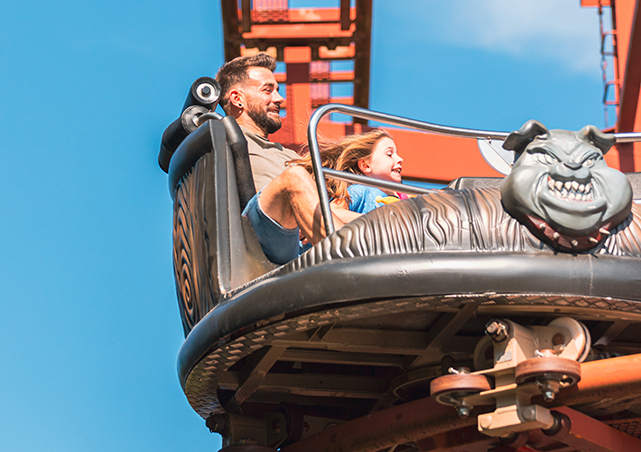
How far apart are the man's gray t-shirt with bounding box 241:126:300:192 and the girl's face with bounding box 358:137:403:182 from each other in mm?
418

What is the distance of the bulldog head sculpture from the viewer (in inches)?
150

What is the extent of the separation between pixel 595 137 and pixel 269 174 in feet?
5.72

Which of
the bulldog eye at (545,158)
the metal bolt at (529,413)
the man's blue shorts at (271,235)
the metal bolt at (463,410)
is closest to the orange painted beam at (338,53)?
the man's blue shorts at (271,235)

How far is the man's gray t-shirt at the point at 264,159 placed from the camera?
5031 millimetres

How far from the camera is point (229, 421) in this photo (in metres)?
5.34

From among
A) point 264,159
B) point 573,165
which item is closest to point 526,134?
point 573,165

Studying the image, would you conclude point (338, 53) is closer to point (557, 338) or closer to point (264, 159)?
point (264, 159)

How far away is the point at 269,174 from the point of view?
506cm

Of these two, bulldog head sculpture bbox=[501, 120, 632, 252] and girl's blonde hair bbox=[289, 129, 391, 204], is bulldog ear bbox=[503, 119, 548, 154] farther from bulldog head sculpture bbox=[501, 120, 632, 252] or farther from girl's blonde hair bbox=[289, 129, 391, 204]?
girl's blonde hair bbox=[289, 129, 391, 204]

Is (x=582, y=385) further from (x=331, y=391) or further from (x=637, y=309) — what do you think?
(x=331, y=391)

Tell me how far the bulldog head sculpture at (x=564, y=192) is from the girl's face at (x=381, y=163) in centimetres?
143

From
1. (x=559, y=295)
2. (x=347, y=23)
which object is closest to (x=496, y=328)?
(x=559, y=295)

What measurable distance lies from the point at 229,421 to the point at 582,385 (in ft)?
7.14

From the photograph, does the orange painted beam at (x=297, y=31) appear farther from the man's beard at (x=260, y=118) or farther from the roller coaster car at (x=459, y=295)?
the roller coaster car at (x=459, y=295)
